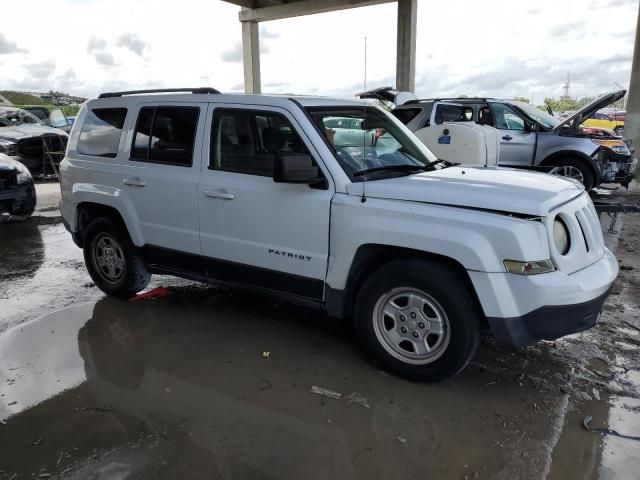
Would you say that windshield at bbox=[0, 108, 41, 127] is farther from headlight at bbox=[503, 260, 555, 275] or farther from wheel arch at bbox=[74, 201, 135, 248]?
headlight at bbox=[503, 260, 555, 275]

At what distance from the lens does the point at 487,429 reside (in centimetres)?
301

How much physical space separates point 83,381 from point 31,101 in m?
42.8

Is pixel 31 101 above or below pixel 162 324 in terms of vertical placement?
above

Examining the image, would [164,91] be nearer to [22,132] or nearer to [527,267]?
[527,267]

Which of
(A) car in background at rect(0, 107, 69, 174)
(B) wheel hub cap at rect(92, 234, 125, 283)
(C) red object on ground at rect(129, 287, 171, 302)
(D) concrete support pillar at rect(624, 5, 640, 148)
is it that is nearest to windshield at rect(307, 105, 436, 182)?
(B) wheel hub cap at rect(92, 234, 125, 283)

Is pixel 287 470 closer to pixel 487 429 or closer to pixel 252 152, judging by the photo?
pixel 487 429

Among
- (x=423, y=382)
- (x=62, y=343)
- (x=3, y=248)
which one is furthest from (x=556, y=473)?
(x=3, y=248)

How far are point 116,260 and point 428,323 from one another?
3.18 metres

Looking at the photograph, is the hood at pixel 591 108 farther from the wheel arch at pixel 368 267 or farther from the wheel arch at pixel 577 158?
the wheel arch at pixel 368 267

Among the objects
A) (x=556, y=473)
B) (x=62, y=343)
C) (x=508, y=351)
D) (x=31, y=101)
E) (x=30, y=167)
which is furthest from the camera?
(x=31, y=101)

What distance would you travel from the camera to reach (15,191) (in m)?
7.94

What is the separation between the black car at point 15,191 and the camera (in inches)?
307

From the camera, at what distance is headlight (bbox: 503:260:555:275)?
2.96 meters

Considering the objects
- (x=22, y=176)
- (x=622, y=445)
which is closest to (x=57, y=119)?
(x=22, y=176)
